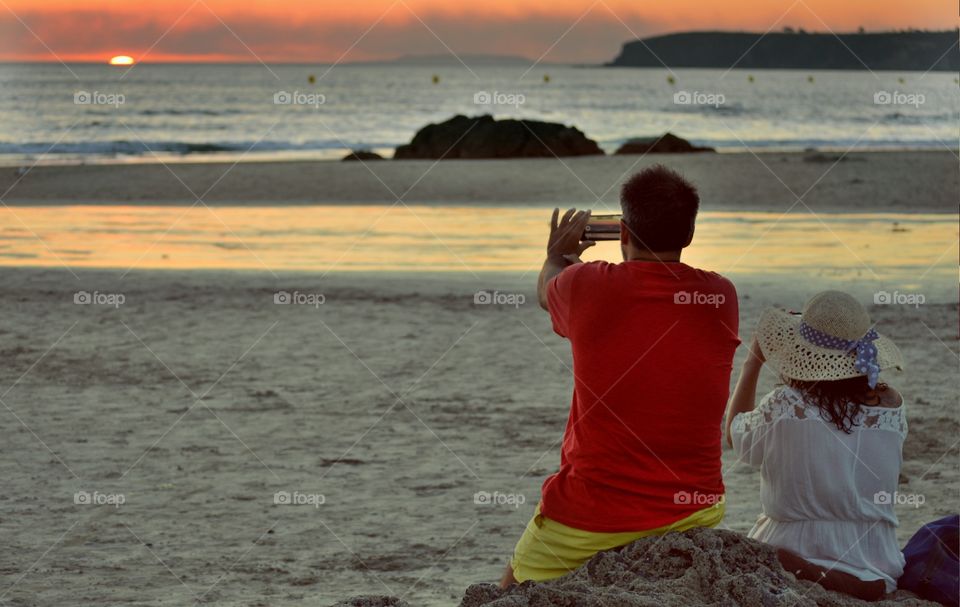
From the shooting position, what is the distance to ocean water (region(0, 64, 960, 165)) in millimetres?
37387

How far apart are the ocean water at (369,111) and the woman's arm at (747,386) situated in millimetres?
6572

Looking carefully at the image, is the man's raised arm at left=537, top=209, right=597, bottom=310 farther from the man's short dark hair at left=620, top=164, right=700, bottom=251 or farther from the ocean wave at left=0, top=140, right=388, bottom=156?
the ocean wave at left=0, top=140, right=388, bottom=156

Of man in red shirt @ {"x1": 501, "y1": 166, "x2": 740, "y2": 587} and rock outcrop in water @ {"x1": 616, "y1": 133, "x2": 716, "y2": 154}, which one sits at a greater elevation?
rock outcrop in water @ {"x1": 616, "y1": 133, "x2": 716, "y2": 154}

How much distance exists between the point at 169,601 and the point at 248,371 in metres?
4.07

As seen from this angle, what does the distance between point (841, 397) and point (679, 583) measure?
776 mm

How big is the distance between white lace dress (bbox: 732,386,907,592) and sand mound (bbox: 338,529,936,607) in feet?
0.54

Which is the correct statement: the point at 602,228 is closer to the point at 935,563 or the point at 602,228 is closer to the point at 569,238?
the point at 569,238

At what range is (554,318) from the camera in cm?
386

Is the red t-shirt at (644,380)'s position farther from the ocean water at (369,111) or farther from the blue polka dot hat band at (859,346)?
the ocean water at (369,111)

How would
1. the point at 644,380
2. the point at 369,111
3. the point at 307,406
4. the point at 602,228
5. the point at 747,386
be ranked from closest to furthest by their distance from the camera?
the point at 644,380, the point at 602,228, the point at 747,386, the point at 307,406, the point at 369,111

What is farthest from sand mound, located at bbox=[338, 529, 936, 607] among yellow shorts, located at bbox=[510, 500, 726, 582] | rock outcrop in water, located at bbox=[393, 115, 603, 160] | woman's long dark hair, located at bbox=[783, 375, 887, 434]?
rock outcrop in water, located at bbox=[393, 115, 603, 160]

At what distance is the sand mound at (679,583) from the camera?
3.49 metres

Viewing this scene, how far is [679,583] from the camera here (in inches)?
140

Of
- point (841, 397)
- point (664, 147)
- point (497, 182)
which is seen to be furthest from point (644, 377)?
point (664, 147)
